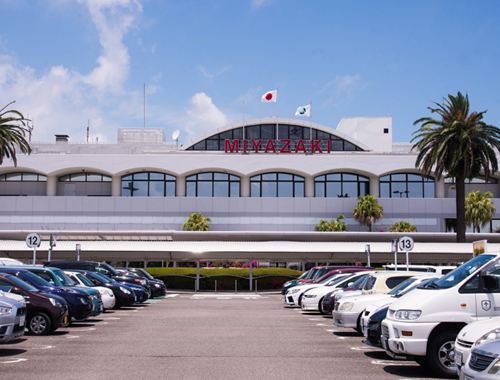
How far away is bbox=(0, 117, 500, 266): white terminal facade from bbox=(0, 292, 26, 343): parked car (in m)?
40.2

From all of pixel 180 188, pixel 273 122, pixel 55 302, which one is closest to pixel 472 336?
pixel 55 302

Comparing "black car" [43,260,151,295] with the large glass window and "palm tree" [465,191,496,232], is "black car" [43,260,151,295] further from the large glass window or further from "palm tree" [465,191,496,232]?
"palm tree" [465,191,496,232]

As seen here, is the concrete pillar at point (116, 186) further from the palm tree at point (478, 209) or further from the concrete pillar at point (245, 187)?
the palm tree at point (478, 209)

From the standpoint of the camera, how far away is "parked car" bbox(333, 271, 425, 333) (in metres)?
13.7

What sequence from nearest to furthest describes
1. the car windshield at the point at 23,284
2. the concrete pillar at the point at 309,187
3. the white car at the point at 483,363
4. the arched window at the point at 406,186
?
the white car at the point at 483,363
the car windshield at the point at 23,284
the arched window at the point at 406,186
the concrete pillar at the point at 309,187

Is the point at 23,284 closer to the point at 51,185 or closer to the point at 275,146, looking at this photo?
the point at 51,185

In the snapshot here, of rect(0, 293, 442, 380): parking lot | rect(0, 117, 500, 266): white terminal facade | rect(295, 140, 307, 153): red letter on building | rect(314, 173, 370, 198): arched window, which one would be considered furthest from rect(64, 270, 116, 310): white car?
rect(295, 140, 307, 153): red letter on building

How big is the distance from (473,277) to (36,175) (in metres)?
53.7

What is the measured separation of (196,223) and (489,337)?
4469cm

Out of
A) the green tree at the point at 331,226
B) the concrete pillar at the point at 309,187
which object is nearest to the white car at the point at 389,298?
the green tree at the point at 331,226

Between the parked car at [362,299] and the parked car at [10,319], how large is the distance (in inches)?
302

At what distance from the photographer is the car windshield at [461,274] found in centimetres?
932

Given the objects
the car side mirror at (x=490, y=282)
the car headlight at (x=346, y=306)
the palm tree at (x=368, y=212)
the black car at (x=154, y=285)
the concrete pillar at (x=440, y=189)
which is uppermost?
the concrete pillar at (x=440, y=189)

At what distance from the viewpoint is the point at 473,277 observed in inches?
361
